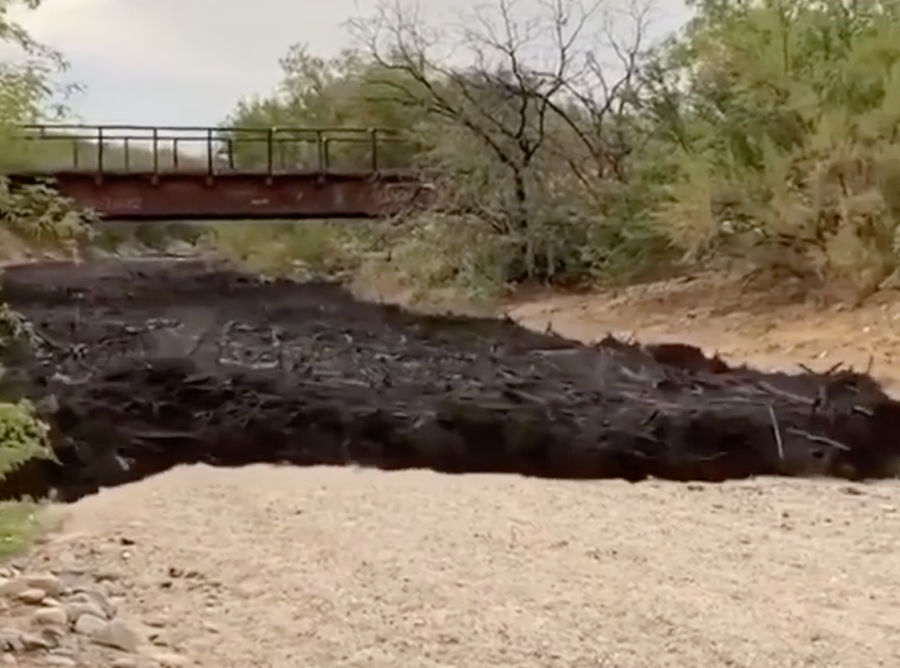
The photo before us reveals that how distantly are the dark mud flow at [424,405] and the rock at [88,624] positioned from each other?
201 inches

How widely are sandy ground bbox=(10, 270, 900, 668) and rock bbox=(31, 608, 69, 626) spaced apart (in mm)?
482

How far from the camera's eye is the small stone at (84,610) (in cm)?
787

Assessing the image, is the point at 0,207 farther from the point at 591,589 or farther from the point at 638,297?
the point at 638,297

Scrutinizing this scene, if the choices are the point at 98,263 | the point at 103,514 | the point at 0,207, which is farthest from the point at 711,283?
the point at 98,263

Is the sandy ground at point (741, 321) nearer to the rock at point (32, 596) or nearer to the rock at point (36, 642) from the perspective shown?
the rock at point (32, 596)

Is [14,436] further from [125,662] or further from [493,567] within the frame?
[493,567]

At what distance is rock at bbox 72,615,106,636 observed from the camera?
7534 millimetres

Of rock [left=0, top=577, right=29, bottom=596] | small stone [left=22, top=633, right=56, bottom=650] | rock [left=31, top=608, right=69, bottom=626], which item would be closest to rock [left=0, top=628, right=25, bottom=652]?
small stone [left=22, top=633, right=56, bottom=650]

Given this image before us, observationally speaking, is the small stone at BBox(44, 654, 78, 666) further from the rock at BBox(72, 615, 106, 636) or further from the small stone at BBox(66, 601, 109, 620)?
the small stone at BBox(66, 601, 109, 620)

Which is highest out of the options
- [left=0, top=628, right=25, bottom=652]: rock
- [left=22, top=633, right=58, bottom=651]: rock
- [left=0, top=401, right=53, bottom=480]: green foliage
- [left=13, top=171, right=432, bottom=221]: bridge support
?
[left=13, top=171, right=432, bottom=221]: bridge support

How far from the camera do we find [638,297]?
2853 centimetres

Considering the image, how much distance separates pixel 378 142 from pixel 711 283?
11.4 metres

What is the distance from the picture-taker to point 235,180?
1348 inches

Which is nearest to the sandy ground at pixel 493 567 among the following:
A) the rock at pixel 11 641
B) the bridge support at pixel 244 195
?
the rock at pixel 11 641
